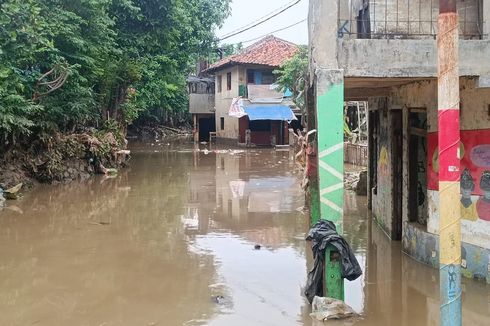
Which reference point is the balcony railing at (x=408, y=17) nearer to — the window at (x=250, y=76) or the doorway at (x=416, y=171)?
the doorway at (x=416, y=171)

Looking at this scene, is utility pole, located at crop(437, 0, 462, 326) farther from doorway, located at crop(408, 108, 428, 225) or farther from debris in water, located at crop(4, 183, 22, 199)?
debris in water, located at crop(4, 183, 22, 199)

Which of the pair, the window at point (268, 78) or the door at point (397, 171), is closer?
the door at point (397, 171)

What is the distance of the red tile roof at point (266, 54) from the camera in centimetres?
3700

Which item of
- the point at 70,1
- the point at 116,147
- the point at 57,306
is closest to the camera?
the point at 57,306

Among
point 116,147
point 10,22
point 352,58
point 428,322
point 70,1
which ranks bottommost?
point 428,322

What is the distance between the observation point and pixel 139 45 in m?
23.9

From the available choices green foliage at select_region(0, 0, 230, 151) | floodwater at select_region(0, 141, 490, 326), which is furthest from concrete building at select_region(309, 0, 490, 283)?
green foliage at select_region(0, 0, 230, 151)

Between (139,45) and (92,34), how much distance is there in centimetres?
471

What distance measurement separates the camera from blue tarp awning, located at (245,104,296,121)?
117 feet

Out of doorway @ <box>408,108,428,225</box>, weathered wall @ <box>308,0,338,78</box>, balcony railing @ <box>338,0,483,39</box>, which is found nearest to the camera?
weathered wall @ <box>308,0,338,78</box>

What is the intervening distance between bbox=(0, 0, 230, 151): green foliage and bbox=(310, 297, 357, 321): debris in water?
9706 mm

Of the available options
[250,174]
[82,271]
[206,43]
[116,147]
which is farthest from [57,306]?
[206,43]

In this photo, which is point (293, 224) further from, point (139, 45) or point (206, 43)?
point (206, 43)

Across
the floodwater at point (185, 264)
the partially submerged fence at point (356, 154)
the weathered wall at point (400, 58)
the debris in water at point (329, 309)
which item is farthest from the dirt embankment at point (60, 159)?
the weathered wall at point (400, 58)
